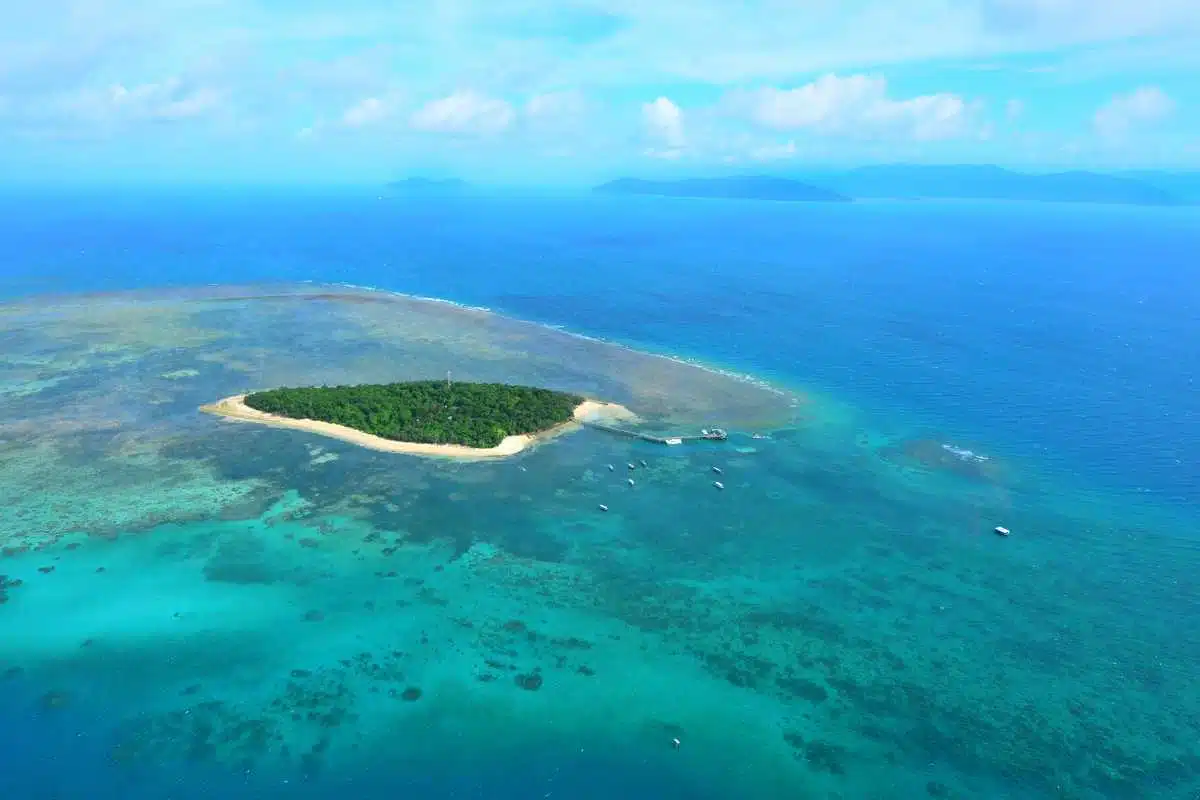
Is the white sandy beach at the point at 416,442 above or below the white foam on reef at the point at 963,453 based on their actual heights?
below

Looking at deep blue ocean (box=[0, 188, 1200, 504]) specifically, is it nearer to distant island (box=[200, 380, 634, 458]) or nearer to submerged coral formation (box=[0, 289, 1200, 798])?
submerged coral formation (box=[0, 289, 1200, 798])

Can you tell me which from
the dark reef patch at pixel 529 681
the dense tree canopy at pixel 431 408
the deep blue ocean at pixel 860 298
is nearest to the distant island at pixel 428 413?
the dense tree canopy at pixel 431 408

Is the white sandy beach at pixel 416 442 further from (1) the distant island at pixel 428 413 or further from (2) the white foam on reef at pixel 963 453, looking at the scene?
(2) the white foam on reef at pixel 963 453

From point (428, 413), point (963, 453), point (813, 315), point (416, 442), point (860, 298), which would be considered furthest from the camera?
point (860, 298)

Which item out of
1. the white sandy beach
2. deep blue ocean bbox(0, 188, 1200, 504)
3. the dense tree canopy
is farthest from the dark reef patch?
deep blue ocean bbox(0, 188, 1200, 504)

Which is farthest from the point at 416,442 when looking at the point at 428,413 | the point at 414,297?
the point at 414,297

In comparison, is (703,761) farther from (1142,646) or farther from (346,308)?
(346,308)

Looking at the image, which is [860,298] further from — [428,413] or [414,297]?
[428,413]
